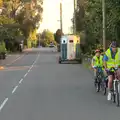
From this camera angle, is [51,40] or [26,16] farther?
[51,40]

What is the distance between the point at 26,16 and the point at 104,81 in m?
76.7

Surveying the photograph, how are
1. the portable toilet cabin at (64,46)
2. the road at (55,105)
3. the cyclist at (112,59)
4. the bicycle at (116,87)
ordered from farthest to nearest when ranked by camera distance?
the portable toilet cabin at (64,46), the cyclist at (112,59), the bicycle at (116,87), the road at (55,105)

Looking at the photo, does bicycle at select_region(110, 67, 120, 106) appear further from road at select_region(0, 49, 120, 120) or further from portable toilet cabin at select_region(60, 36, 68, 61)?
portable toilet cabin at select_region(60, 36, 68, 61)

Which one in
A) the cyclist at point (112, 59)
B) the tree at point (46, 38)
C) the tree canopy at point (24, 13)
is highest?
the tree canopy at point (24, 13)

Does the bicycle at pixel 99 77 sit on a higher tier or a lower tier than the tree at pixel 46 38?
higher

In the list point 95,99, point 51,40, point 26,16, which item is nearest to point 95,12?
point 95,99

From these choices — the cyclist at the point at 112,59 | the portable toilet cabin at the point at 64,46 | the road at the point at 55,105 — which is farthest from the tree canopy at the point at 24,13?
the cyclist at the point at 112,59

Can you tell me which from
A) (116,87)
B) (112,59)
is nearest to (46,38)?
(112,59)

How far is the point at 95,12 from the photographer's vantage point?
1261 inches

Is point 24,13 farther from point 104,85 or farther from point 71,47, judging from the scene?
point 104,85

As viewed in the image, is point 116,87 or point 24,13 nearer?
point 116,87

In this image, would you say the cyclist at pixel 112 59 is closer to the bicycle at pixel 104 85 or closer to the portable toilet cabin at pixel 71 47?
the bicycle at pixel 104 85

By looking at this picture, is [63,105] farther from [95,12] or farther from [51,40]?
[51,40]

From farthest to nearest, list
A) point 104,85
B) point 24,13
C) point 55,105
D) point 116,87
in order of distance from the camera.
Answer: point 24,13 → point 104,85 → point 55,105 → point 116,87
